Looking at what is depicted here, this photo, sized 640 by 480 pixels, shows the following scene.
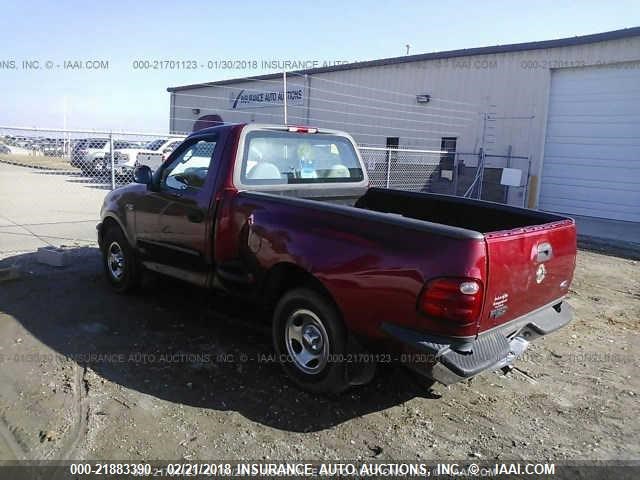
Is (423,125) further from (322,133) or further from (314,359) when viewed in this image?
(314,359)

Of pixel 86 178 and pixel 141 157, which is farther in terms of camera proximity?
pixel 141 157

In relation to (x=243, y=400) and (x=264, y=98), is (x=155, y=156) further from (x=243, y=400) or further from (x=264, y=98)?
(x=243, y=400)

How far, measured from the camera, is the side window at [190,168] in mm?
4628

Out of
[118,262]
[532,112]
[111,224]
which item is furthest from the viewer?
[532,112]

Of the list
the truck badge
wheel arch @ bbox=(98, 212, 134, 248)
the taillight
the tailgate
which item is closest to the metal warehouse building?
wheel arch @ bbox=(98, 212, 134, 248)

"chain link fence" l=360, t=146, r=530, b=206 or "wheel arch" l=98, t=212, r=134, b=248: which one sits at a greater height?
"chain link fence" l=360, t=146, r=530, b=206

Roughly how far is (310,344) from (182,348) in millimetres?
1339

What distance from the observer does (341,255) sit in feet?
10.7

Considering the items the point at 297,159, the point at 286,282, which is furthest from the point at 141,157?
the point at 286,282

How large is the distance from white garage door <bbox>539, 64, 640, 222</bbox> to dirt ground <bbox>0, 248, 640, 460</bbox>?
1028cm

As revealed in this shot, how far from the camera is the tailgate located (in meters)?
2.95

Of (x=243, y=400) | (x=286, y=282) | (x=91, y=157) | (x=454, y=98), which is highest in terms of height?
(x=454, y=98)

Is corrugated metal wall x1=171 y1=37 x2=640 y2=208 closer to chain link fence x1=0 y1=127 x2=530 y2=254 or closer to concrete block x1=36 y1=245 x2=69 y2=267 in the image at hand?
chain link fence x1=0 y1=127 x2=530 y2=254

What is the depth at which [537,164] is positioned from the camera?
15.3 metres
